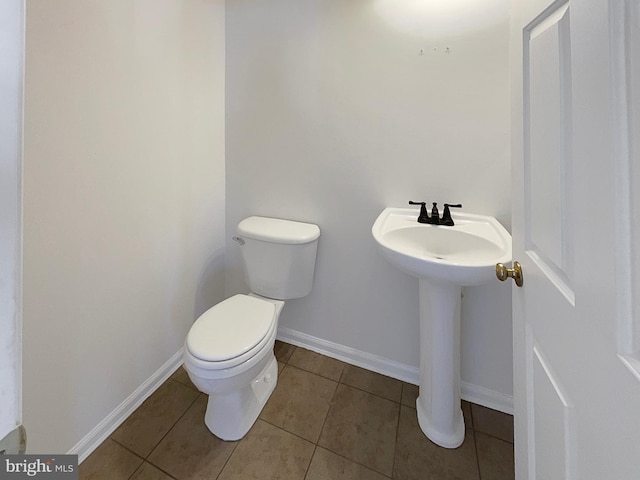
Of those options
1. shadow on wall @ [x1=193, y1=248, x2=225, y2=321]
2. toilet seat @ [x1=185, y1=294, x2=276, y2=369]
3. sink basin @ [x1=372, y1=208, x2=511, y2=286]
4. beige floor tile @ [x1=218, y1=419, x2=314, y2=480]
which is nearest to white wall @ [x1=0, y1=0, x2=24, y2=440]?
toilet seat @ [x1=185, y1=294, x2=276, y2=369]

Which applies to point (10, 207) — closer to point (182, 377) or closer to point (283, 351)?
point (182, 377)

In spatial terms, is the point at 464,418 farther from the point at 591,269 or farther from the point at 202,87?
the point at 202,87

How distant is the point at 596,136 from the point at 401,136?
1050 millimetres

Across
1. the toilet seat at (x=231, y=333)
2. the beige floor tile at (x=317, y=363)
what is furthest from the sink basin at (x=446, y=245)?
the beige floor tile at (x=317, y=363)

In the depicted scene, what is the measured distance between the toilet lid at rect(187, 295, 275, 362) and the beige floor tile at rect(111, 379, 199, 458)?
0.47m

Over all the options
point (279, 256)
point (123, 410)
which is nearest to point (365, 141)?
point (279, 256)

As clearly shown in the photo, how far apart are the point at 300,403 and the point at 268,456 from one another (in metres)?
0.28

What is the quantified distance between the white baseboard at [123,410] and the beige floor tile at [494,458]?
154cm

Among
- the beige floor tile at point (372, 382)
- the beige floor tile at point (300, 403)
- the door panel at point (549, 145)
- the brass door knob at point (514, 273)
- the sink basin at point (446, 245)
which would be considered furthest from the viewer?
the beige floor tile at point (372, 382)

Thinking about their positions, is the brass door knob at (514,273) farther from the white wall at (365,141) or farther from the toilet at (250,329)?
the toilet at (250,329)

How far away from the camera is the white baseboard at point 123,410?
3.64 feet

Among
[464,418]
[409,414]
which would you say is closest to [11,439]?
[409,414]

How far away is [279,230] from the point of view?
1.52 m

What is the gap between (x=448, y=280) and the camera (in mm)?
925
